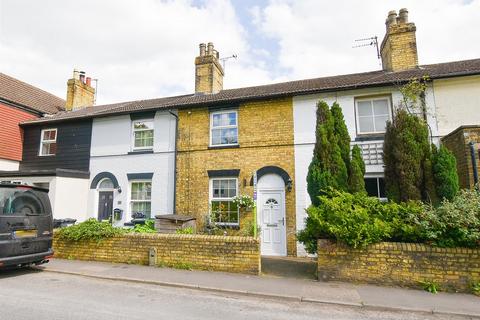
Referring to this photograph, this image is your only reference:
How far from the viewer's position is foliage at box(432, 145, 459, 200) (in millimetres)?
6734

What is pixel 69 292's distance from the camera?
5.72 metres

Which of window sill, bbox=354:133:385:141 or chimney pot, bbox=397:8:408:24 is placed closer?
window sill, bbox=354:133:385:141

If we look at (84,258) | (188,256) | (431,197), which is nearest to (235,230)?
(188,256)

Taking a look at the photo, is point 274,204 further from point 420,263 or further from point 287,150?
point 420,263

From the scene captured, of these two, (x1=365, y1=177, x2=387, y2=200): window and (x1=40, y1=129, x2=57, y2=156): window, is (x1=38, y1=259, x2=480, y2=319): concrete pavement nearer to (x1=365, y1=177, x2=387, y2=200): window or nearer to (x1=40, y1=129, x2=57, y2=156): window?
(x1=365, y1=177, x2=387, y2=200): window

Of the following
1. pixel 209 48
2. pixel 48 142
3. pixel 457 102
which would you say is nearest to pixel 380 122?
pixel 457 102

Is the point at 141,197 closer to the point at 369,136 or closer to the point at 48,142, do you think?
the point at 48,142

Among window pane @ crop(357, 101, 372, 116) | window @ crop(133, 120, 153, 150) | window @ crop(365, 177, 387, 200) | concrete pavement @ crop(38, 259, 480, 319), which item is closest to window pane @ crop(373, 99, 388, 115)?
window pane @ crop(357, 101, 372, 116)

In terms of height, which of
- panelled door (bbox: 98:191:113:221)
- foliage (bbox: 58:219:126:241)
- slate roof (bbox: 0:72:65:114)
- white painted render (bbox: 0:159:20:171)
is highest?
slate roof (bbox: 0:72:65:114)

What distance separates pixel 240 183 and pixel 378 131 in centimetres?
A: 525

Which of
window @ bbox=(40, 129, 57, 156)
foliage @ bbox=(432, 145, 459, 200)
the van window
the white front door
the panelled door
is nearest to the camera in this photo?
the van window

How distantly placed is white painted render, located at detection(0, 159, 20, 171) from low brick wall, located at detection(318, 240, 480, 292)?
14803mm

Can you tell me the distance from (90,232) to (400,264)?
7.97m

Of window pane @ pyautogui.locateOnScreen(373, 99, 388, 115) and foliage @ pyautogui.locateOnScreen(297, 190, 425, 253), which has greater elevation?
window pane @ pyautogui.locateOnScreen(373, 99, 388, 115)
